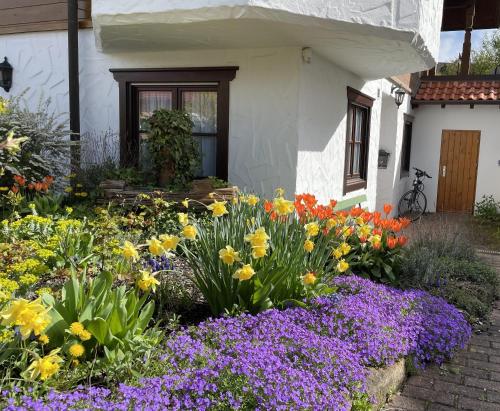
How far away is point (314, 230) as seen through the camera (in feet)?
11.4

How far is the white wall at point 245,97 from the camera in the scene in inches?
236

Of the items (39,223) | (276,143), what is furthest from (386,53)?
(39,223)

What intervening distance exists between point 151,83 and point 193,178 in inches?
61.5

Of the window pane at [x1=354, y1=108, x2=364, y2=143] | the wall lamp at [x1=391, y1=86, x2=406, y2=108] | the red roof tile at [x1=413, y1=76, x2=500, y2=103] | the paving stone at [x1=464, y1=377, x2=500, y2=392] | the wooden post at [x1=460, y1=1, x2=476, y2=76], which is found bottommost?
the paving stone at [x1=464, y1=377, x2=500, y2=392]

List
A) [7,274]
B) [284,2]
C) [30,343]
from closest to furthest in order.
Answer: [30,343] < [7,274] < [284,2]

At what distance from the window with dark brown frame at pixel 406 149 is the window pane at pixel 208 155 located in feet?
23.1

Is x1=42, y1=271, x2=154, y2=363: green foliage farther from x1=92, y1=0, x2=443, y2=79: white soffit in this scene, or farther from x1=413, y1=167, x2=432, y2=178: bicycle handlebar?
x1=413, y1=167, x2=432, y2=178: bicycle handlebar

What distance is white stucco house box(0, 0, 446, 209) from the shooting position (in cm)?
480

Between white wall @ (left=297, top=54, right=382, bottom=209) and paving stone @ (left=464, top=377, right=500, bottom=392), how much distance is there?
3223 mm

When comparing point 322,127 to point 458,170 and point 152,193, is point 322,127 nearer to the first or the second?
point 152,193

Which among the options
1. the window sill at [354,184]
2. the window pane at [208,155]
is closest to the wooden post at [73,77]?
the window pane at [208,155]

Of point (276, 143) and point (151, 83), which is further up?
point (151, 83)

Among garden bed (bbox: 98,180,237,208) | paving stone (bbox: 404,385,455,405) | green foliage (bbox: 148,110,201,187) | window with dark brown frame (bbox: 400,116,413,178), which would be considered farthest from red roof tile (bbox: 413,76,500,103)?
paving stone (bbox: 404,385,455,405)

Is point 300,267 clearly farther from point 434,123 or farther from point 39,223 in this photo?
point 434,123
